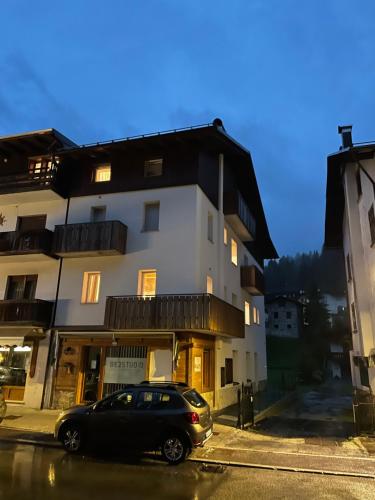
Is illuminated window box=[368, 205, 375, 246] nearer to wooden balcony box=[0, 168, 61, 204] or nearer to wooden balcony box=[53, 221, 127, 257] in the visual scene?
wooden balcony box=[53, 221, 127, 257]

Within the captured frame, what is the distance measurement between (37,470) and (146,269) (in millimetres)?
10044

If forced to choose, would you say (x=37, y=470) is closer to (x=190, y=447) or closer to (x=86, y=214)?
(x=190, y=447)

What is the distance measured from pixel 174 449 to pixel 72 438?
2.86 metres

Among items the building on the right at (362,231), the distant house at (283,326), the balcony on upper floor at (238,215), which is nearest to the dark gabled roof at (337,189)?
the building on the right at (362,231)

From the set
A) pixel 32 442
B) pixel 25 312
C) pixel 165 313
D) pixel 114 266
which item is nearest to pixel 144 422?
pixel 32 442

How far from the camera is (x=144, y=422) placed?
935 centimetres

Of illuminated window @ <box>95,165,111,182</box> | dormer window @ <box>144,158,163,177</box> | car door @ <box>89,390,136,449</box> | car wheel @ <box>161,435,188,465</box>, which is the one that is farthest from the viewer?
illuminated window @ <box>95,165,111,182</box>

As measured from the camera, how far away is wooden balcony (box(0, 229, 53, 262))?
709 inches

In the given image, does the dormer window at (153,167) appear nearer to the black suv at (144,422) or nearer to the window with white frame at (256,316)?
the black suv at (144,422)

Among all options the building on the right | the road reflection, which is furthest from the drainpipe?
the building on the right

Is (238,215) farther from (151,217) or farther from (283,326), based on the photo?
(283,326)

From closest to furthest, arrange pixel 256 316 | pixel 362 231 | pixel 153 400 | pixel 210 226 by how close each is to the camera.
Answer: pixel 153 400, pixel 362 231, pixel 210 226, pixel 256 316

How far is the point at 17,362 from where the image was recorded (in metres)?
18.4

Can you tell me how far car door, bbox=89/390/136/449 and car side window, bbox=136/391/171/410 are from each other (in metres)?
0.23
